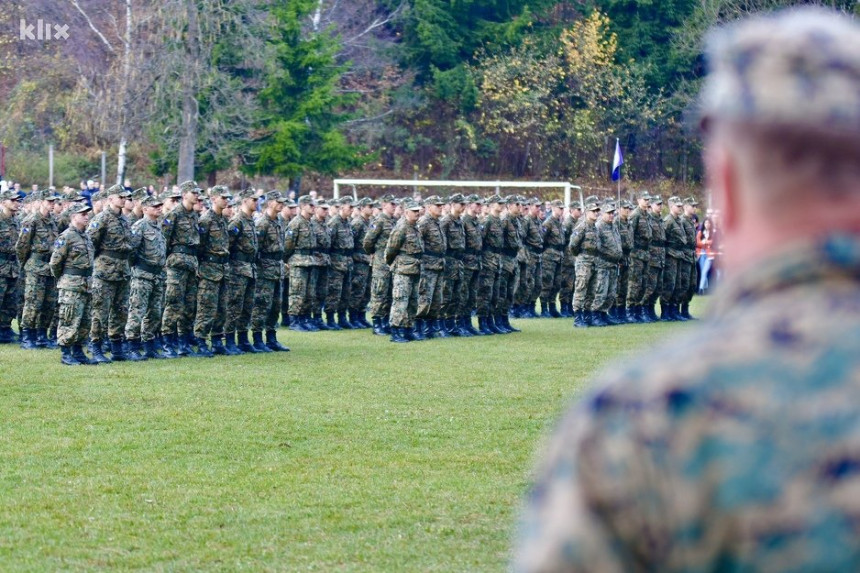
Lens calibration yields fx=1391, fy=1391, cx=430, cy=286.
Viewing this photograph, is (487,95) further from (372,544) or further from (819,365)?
(819,365)

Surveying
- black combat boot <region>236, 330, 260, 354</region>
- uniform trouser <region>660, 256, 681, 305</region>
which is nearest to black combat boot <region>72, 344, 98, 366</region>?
black combat boot <region>236, 330, 260, 354</region>

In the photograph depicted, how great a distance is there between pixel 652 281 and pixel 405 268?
6.51 m

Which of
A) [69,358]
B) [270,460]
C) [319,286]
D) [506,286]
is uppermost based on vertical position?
[506,286]

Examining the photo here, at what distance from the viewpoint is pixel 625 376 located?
174 centimetres

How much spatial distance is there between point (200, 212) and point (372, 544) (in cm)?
989

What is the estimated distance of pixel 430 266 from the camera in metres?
19.8

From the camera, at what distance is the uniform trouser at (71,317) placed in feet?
49.7

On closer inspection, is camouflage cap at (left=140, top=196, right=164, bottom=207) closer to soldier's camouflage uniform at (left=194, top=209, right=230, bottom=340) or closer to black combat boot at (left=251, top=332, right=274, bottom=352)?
soldier's camouflage uniform at (left=194, top=209, right=230, bottom=340)

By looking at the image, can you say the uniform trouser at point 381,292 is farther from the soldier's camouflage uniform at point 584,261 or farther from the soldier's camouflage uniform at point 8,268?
the soldier's camouflage uniform at point 8,268

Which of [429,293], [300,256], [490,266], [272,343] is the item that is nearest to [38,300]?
[272,343]

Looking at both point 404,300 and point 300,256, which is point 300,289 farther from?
point 404,300

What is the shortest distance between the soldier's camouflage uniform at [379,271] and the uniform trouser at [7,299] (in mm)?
5402

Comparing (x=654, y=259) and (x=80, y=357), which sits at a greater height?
(x=654, y=259)

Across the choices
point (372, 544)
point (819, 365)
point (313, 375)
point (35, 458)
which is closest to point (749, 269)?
point (819, 365)
